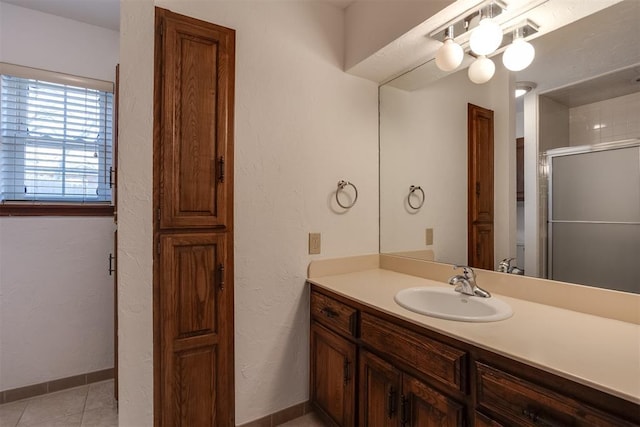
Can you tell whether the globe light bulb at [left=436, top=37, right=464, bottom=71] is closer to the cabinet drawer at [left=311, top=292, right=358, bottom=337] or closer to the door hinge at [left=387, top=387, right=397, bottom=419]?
the cabinet drawer at [left=311, top=292, right=358, bottom=337]

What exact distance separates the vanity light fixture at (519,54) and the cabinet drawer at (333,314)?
1.34 meters

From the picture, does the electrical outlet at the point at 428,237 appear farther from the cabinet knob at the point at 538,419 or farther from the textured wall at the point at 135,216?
the textured wall at the point at 135,216

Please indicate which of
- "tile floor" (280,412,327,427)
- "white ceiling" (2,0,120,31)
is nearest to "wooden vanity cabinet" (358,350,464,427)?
"tile floor" (280,412,327,427)

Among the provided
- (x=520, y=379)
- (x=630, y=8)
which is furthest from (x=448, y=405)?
(x=630, y=8)

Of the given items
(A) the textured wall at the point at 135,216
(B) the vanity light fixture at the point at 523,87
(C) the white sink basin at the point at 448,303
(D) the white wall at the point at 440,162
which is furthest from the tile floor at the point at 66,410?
(B) the vanity light fixture at the point at 523,87

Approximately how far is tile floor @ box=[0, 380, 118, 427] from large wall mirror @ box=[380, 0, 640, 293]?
2.22 metres

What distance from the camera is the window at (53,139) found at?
2027mm

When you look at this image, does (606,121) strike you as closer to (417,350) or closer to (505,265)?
(505,265)

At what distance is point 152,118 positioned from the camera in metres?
1.44

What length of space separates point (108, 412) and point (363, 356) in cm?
166

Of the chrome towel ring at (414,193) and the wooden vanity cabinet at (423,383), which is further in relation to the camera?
the chrome towel ring at (414,193)

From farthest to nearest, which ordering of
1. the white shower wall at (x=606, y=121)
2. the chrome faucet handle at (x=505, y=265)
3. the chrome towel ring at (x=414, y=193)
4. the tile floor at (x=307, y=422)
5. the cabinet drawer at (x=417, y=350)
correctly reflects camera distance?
the chrome towel ring at (x=414, y=193)
the tile floor at (x=307, y=422)
the chrome faucet handle at (x=505, y=265)
the white shower wall at (x=606, y=121)
the cabinet drawer at (x=417, y=350)

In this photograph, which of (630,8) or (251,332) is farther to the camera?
(251,332)

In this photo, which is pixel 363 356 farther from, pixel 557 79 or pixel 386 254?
pixel 557 79
